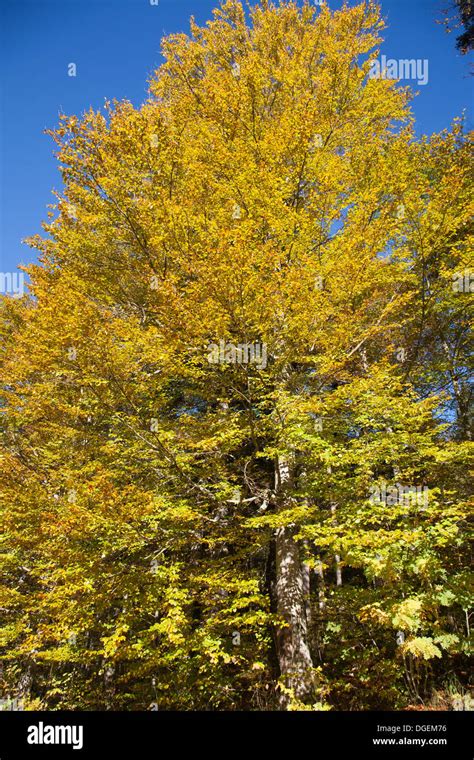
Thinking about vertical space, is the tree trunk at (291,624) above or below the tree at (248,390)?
below

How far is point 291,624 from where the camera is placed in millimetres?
5566

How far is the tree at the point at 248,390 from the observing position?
4.96 m

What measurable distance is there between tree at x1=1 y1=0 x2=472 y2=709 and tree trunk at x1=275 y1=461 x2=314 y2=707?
0.03 meters

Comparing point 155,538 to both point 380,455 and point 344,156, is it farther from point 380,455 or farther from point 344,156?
point 344,156

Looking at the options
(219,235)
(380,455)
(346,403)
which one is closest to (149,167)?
(219,235)

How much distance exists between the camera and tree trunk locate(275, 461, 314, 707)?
201 inches

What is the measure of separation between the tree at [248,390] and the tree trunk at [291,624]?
0.03 m

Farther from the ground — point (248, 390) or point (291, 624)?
point (248, 390)

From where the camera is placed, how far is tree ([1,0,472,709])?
4.96m

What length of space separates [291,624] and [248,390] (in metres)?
3.40

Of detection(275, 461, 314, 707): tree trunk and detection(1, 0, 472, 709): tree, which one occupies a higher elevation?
detection(1, 0, 472, 709): tree

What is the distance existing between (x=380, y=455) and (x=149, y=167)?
5.78 m
